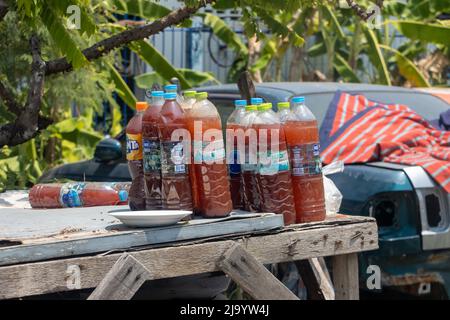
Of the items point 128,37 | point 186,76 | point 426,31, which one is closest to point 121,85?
point 186,76

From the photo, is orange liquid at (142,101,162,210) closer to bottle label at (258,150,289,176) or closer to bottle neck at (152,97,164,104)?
bottle neck at (152,97,164,104)

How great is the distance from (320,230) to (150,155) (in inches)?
31.1

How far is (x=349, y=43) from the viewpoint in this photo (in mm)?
11969

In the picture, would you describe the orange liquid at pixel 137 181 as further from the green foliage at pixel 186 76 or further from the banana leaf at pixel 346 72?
the banana leaf at pixel 346 72

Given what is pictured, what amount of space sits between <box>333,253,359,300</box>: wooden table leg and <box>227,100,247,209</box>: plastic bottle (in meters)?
0.52

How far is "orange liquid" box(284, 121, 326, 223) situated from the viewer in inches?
142

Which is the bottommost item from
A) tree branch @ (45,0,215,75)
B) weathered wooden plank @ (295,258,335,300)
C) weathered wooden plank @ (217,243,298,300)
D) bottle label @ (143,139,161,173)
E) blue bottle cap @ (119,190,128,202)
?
weathered wooden plank @ (295,258,335,300)

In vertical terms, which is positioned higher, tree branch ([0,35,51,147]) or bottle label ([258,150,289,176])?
tree branch ([0,35,51,147])

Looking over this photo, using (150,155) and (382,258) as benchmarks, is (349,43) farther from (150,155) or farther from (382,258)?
(150,155)

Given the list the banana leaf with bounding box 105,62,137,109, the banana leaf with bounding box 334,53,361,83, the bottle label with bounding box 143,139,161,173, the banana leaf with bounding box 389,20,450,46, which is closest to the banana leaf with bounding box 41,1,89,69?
the bottle label with bounding box 143,139,161,173

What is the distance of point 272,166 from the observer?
11.4 ft

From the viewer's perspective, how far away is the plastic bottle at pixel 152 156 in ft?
11.2

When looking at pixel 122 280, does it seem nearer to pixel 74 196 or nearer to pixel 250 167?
pixel 250 167

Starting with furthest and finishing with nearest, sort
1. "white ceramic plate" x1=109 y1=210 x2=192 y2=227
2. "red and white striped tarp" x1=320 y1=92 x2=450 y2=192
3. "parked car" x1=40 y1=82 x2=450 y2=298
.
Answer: "red and white striped tarp" x1=320 y1=92 x2=450 y2=192, "parked car" x1=40 y1=82 x2=450 y2=298, "white ceramic plate" x1=109 y1=210 x2=192 y2=227
